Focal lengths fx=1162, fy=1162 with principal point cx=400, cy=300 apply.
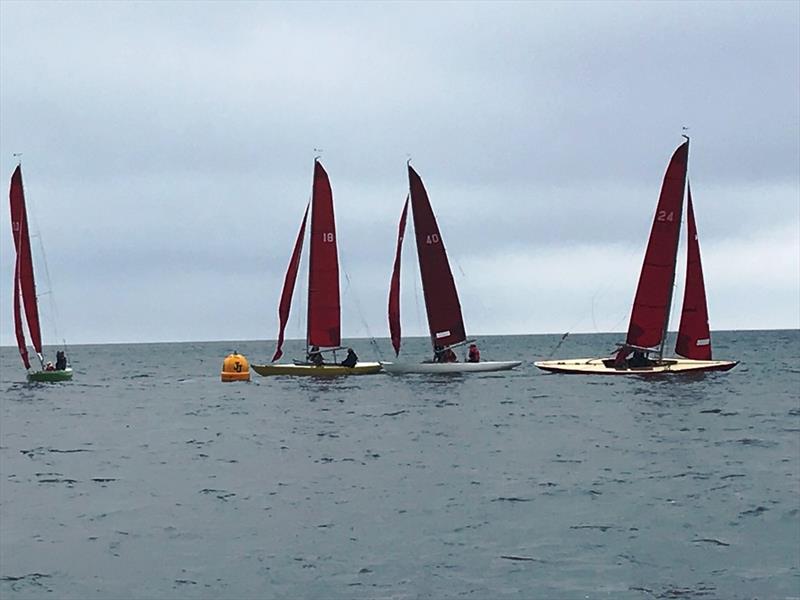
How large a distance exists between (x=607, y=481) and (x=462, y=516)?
552cm

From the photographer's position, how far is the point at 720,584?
17219 mm

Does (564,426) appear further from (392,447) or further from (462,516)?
(462,516)

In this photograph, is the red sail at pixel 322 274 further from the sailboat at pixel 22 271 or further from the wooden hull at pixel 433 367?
the sailboat at pixel 22 271

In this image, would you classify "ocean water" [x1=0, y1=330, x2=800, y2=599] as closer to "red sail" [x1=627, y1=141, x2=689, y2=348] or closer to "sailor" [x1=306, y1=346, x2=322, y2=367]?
"red sail" [x1=627, y1=141, x2=689, y2=348]

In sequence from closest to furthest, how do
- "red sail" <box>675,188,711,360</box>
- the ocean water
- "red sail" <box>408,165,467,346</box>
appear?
1. the ocean water
2. "red sail" <box>675,188,711,360</box>
3. "red sail" <box>408,165,467,346</box>

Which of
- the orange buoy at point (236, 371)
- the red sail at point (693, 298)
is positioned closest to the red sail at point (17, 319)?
the orange buoy at point (236, 371)

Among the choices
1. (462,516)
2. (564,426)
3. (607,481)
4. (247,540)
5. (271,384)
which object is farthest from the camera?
(271,384)

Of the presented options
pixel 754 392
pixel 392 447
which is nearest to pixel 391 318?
pixel 754 392

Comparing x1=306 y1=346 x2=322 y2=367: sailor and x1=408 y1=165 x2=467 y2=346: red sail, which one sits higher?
x1=408 y1=165 x2=467 y2=346: red sail

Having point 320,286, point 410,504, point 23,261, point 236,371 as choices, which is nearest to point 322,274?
point 320,286

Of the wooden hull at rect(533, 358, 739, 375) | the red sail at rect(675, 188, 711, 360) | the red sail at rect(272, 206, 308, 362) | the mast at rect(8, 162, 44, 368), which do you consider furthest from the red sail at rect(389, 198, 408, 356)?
the mast at rect(8, 162, 44, 368)

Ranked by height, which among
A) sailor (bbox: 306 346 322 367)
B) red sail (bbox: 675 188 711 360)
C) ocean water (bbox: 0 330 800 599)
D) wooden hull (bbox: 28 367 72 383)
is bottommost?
ocean water (bbox: 0 330 800 599)

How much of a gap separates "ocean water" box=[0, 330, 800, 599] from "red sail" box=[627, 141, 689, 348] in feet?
44.2

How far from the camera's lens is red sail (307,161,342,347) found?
6475 cm
